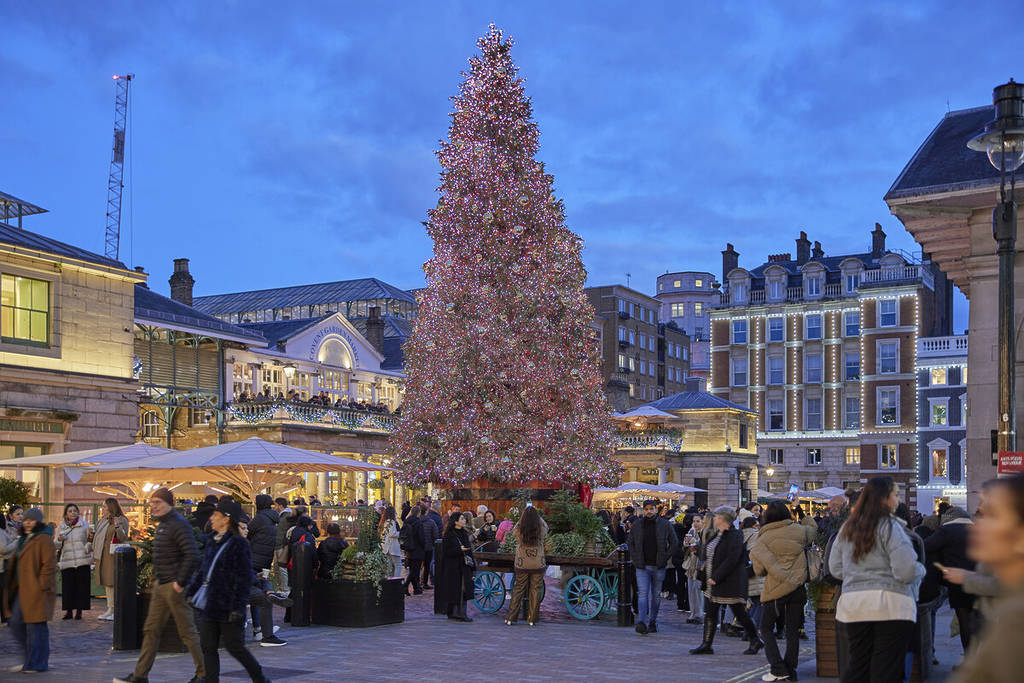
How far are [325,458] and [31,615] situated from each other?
36.1 ft

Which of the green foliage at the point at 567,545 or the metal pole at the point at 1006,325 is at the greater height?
the metal pole at the point at 1006,325

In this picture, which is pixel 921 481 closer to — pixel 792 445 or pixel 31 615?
pixel 792 445

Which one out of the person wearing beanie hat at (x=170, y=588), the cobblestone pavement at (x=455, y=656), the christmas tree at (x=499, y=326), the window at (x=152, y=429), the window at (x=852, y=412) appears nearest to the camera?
the person wearing beanie hat at (x=170, y=588)

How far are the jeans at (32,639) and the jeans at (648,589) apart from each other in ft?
25.5

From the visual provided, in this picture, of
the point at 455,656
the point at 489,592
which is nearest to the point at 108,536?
the point at 489,592

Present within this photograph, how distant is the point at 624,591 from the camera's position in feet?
54.9

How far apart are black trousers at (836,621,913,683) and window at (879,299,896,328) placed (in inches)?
2545

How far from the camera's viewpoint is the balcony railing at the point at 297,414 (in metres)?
38.2

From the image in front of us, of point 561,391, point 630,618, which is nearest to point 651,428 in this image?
point 561,391

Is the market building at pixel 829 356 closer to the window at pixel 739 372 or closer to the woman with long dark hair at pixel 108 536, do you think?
the window at pixel 739 372

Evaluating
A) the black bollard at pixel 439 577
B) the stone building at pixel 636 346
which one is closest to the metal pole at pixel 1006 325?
the black bollard at pixel 439 577

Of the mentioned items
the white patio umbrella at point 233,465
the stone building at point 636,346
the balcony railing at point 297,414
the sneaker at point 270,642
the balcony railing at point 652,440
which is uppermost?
the stone building at point 636,346

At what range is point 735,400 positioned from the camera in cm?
7631

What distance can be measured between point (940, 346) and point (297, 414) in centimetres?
3623
